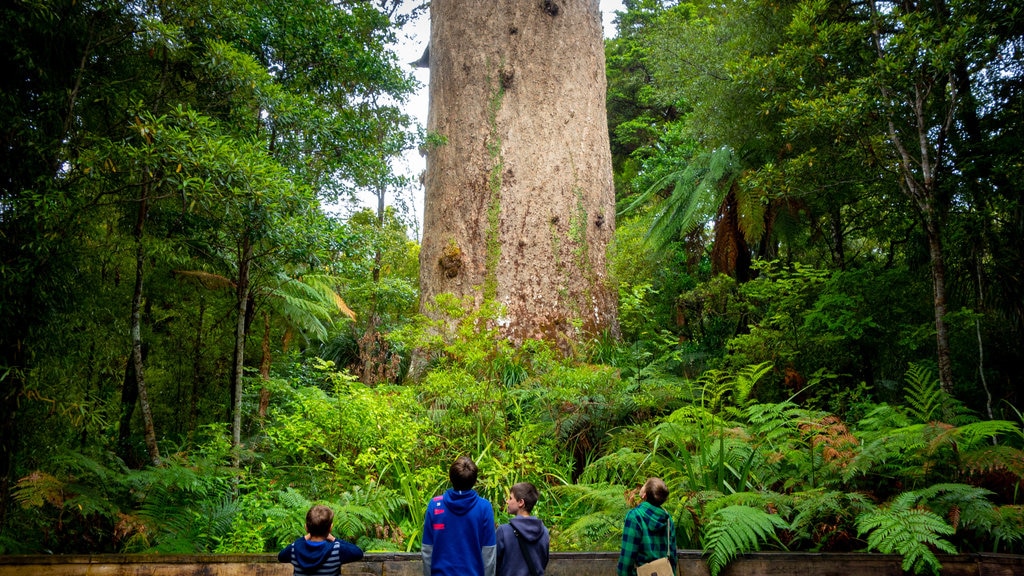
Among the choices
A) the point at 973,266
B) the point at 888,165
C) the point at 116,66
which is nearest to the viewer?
the point at 116,66

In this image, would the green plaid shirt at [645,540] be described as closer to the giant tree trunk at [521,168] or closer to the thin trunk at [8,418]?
the thin trunk at [8,418]

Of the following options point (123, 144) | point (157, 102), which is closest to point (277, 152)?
point (157, 102)

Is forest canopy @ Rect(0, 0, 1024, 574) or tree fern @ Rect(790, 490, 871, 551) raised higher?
forest canopy @ Rect(0, 0, 1024, 574)

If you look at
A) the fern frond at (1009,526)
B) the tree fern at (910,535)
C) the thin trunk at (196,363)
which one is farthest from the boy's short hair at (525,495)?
the thin trunk at (196,363)

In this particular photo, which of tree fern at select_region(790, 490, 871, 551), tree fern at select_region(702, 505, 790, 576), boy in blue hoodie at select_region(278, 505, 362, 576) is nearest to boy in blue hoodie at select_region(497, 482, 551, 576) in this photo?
boy in blue hoodie at select_region(278, 505, 362, 576)

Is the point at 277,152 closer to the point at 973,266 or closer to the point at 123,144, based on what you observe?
the point at 123,144

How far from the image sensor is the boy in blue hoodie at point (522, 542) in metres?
3.08

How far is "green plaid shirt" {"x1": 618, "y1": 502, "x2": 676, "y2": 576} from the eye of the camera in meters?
3.14

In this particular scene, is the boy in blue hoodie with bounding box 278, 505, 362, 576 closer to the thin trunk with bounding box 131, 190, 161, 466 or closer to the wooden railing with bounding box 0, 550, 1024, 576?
the wooden railing with bounding box 0, 550, 1024, 576

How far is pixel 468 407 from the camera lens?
5.60 meters

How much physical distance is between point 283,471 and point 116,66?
3824 mm

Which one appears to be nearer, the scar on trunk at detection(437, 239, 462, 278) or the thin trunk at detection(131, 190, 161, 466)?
the thin trunk at detection(131, 190, 161, 466)

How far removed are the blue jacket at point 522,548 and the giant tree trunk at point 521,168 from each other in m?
4.65

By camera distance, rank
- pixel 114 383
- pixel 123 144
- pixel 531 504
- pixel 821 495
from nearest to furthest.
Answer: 1. pixel 531 504
2. pixel 821 495
3. pixel 123 144
4. pixel 114 383
